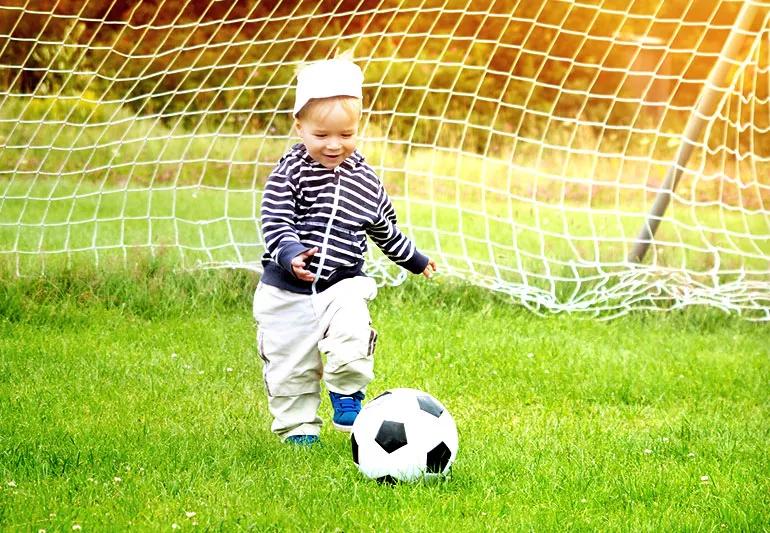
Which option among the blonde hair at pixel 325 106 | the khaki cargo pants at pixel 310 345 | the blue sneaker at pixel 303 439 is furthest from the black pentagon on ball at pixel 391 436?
the blonde hair at pixel 325 106

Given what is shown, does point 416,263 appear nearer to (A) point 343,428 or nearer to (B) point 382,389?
(A) point 343,428

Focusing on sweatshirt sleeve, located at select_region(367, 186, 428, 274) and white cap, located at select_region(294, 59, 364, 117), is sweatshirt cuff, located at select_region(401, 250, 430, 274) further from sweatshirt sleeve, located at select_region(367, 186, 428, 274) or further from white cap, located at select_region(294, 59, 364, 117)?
white cap, located at select_region(294, 59, 364, 117)

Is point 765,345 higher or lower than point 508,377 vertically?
lower

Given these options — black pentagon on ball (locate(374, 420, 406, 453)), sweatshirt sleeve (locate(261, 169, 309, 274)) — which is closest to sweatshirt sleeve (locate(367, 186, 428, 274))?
sweatshirt sleeve (locate(261, 169, 309, 274))

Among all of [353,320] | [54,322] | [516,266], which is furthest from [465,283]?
[353,320]

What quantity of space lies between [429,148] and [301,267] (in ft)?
19.7

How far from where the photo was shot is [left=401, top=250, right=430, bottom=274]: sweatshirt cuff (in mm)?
4273

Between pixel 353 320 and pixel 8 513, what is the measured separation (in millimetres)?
1308

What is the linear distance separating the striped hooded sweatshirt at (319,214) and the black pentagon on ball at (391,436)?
2.12 feet

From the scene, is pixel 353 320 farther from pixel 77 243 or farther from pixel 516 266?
pixel 77 243

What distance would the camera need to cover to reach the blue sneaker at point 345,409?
4.04 m

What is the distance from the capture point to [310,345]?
160 inches

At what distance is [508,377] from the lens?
5.25 metres

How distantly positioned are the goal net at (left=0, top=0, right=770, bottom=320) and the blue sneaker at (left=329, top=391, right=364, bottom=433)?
1755mm
